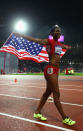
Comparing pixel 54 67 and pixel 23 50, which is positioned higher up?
pixel 54 67

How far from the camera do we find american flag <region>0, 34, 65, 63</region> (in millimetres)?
16109

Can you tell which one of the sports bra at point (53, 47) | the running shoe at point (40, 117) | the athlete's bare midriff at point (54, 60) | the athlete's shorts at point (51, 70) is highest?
the sports bra at point (53, 47)

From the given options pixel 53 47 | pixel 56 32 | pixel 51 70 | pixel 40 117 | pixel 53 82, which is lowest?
pixel 40 117

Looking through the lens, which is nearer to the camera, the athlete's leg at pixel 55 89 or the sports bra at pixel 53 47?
the athlete's leg at pixel 55 89

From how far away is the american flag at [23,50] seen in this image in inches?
634

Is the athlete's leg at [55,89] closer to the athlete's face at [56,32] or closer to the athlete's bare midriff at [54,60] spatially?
the athlete's bare midriff at [54,60]

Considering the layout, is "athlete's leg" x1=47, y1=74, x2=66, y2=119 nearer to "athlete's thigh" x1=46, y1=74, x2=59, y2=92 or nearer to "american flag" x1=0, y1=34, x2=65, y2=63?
"athlete's thigh" x1=46, y1=74, x2=59, y2=92

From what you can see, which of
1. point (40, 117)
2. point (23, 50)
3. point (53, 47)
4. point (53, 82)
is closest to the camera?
point (53, 82)

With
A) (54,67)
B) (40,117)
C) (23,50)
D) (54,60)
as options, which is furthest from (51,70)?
(23,50)

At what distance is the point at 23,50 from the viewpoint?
16.6m

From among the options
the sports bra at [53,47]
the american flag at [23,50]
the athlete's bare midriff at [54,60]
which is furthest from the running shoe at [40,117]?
the american flag at [23,50]

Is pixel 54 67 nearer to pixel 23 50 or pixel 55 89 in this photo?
pixel 55 89

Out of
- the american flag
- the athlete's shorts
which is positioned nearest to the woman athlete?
the athlete's shorts

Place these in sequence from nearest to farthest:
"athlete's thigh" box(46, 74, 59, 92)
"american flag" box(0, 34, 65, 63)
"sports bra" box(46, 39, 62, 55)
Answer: "athlete's thigh" box(46, 74, 59, 92)
"sports bra" box(46, 39, 62, 55)
"american flag" box(0, 34, 65, 63)
